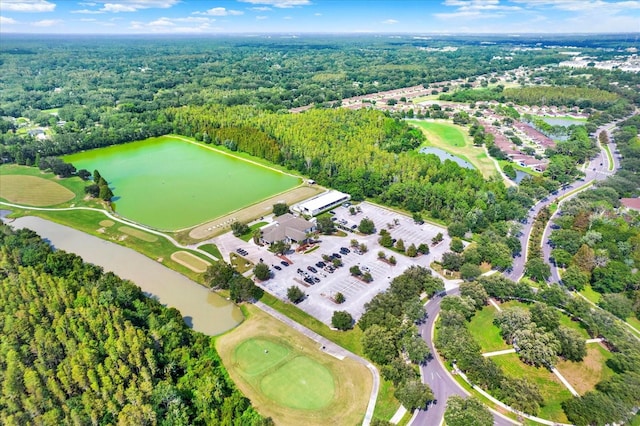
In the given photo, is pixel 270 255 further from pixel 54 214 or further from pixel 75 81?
pixel 75 81

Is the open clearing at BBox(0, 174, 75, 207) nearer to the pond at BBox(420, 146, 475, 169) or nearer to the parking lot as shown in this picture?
the parking lot

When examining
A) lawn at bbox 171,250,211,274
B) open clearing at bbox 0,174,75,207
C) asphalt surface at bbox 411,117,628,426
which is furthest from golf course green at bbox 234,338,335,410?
open clearing at bbox 0,174,75,207

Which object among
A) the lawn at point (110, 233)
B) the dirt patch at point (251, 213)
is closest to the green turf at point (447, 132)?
the dirt patch at point (251, 213)

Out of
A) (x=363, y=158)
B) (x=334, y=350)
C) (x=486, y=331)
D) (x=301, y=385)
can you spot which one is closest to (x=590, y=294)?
(x=486, y=331)

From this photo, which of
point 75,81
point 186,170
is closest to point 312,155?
point 186,170

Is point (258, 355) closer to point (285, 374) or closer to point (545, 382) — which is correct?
point (285, 374)

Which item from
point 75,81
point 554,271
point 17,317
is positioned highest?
point 75,81
